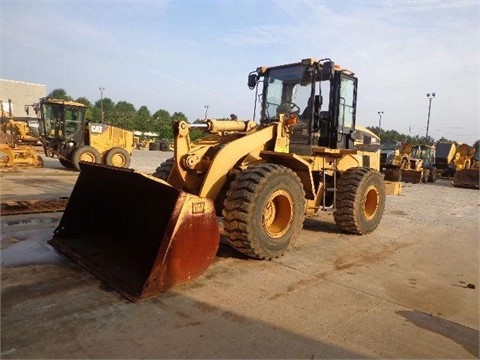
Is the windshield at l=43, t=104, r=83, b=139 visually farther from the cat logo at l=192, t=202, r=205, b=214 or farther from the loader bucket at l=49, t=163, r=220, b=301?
the cat logo at l=192, t=202, r=205, b=214

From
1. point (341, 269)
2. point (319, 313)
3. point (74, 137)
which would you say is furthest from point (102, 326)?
point (74, 137)

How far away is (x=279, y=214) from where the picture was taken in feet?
16.8

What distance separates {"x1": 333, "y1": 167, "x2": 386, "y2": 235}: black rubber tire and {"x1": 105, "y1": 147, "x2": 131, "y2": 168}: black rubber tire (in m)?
11.0

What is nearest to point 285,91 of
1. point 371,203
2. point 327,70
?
point 327,70

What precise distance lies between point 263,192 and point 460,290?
8.37 feet

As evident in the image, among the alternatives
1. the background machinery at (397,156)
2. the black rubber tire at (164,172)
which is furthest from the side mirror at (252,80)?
the background machinery at (397,156)

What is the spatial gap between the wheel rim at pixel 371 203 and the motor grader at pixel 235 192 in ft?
0.06

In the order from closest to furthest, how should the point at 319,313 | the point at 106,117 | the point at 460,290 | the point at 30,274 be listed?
the point at 319,313
the point at 30,274
the point at 460,290
the point at 106,117

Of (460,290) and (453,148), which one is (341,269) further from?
(453,148)

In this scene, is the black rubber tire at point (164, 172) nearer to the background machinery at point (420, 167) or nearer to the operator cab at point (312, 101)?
the operator cab at point (312, 101)

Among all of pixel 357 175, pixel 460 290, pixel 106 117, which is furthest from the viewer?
pixel 106 117

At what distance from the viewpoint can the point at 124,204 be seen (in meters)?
4.72

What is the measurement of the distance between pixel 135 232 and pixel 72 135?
40.1 ft

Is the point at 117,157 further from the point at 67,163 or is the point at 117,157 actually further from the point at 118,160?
the point at 67,163
